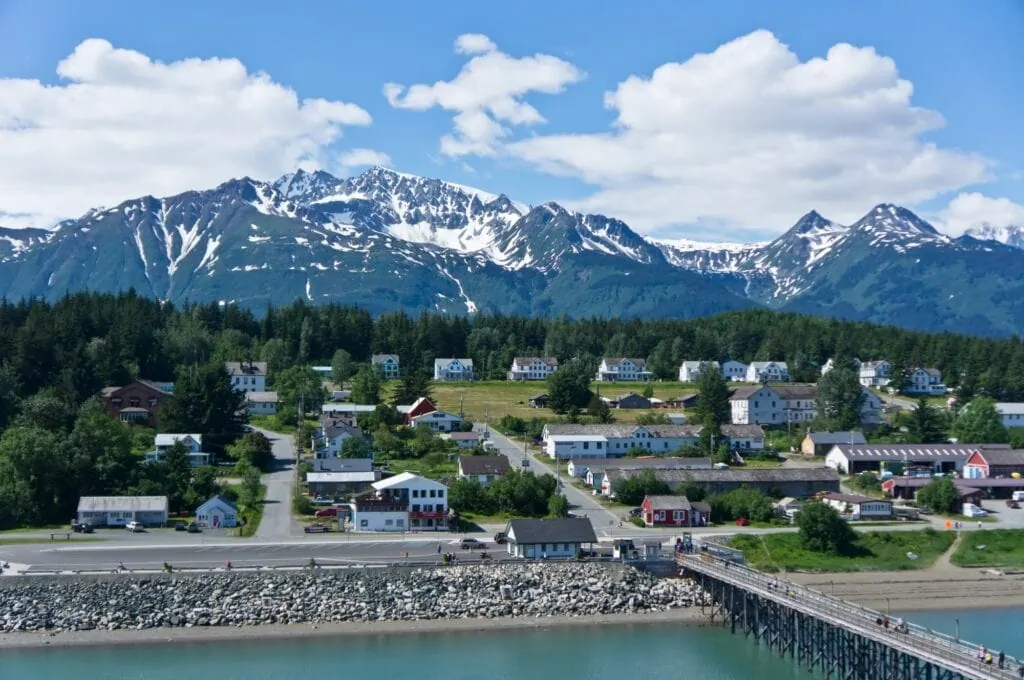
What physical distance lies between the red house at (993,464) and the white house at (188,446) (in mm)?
44734

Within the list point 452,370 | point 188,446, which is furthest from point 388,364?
point 188,446

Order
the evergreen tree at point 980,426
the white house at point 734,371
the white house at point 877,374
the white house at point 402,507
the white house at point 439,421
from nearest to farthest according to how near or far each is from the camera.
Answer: the white house at point 402,507
the evergreen tree at point 980,426
the white house at point 439,421
the white house at point 877,374
the white house at point 734,371

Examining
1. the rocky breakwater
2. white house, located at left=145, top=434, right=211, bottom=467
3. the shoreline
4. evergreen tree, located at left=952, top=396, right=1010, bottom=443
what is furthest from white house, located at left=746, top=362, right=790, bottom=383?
the shoreline

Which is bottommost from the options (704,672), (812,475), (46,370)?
(704,672)

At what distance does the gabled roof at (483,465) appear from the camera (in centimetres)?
5797

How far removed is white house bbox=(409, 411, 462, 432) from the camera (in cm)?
7669

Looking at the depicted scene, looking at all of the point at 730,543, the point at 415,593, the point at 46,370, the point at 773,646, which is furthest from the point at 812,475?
the point at 46,370

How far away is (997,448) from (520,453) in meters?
29.6

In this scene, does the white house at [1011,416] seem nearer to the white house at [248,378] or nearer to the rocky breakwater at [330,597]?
the rocky breakwater at [330,597]

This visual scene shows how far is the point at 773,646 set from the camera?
36500mm

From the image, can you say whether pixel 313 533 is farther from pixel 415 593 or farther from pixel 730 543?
pixel 730 543

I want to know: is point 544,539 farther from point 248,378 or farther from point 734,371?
point 734,371

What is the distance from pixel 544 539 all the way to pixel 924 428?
41.8 meters

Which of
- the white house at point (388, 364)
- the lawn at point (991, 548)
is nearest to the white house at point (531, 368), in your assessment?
the white house at point (388, 364)
